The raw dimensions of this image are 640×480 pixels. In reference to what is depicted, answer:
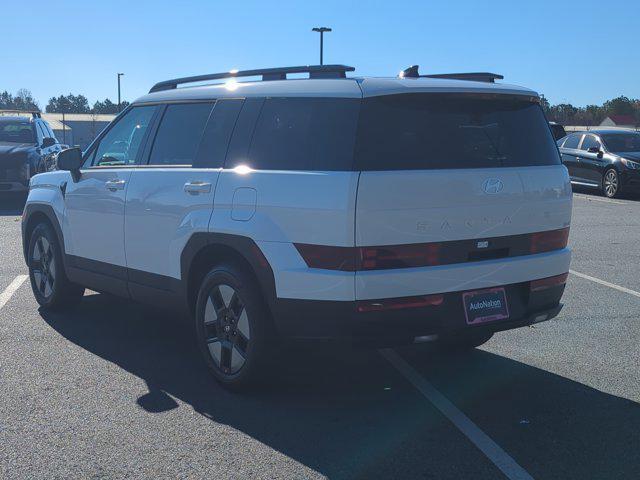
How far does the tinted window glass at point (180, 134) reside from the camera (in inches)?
214

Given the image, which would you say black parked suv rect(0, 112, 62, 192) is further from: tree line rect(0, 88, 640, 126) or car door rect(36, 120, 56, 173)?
tree line rect(0, 88, 640, 126)

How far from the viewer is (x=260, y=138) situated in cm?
489

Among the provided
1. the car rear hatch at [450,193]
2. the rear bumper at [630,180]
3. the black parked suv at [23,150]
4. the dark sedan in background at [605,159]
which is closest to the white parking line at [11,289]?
the car rear hatch at [450,193]

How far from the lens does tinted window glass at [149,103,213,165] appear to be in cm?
545

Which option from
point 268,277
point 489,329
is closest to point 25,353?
point 268,277

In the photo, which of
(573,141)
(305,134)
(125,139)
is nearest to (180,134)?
(125,139)

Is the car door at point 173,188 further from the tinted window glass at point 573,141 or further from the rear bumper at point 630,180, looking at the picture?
the tinted window glass at point 573,141

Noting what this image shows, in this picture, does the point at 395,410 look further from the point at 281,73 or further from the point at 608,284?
the point at 608,284

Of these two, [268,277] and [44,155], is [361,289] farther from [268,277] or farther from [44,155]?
[44,155]

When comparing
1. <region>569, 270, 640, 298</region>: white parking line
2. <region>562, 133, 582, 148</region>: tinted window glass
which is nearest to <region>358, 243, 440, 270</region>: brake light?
<region>569, 270, 640, 298</region>: white parking line

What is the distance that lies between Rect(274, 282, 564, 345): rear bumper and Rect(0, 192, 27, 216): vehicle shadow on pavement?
493 inches

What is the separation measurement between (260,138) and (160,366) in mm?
1818

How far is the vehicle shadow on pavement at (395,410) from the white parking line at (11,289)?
1663 millimetres

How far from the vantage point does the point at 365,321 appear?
4.29 meters
